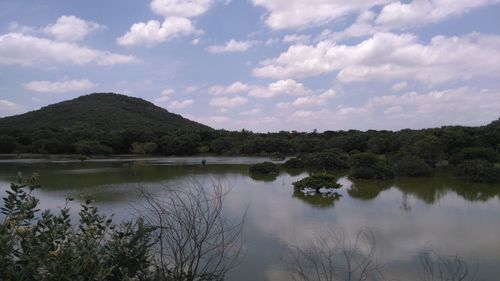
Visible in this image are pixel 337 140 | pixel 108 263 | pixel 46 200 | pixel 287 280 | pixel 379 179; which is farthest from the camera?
pixel 337 140

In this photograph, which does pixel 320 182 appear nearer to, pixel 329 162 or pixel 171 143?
pixel 329 162

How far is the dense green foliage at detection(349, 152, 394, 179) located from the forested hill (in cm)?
3402

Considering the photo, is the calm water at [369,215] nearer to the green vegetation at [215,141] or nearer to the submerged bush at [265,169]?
the submerged bush at [265,169]

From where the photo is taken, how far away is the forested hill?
176 ft

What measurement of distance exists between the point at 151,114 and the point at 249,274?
65698mm

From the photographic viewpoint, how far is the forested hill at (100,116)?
53625 mm

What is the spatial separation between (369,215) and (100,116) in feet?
171

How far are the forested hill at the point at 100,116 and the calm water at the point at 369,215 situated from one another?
35738 millimetres

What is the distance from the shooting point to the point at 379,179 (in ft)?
67.9

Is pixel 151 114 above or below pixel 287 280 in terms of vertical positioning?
above

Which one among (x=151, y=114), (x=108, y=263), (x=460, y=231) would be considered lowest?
(x=460, y=231)

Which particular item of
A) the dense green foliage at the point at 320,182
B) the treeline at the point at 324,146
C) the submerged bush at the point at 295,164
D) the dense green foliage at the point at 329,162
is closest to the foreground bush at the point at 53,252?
the dense green foliage at the point at 320,182

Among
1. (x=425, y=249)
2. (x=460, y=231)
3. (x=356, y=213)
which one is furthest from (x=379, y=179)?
(x=425, y=249)

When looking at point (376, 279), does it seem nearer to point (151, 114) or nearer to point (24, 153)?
point (24, 153)
